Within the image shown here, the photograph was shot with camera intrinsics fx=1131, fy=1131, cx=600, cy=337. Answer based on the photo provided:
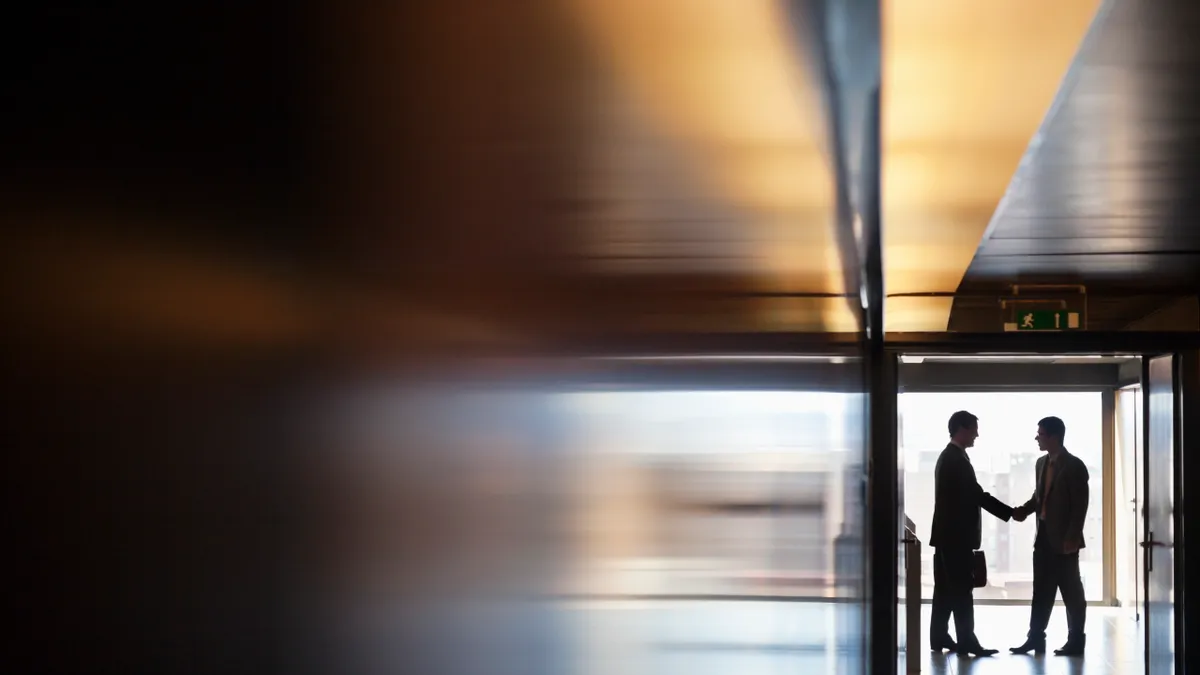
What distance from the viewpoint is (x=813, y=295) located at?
1160 mm

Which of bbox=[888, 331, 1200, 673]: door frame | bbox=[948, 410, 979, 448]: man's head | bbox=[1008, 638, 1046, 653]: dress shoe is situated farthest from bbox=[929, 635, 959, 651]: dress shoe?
bbox=[888, 331, 1200, 673]: door frame

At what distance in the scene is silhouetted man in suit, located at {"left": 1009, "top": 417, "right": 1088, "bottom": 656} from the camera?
6.41 meters

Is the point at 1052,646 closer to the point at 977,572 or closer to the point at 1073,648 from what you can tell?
the point at 1073,648

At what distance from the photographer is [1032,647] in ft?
23.1

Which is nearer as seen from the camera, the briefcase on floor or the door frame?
the door frame

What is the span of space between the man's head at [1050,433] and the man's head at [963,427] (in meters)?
0.50

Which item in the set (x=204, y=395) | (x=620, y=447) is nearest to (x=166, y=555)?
(x=204, y=395)

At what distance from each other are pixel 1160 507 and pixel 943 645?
8.26 ft

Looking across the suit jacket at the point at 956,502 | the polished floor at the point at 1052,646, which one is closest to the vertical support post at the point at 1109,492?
the polished floor at the point at 1052,646

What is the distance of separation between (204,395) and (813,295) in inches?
43.3

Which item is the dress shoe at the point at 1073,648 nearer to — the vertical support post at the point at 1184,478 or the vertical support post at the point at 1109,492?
the vertical support post at the point at 1109,492

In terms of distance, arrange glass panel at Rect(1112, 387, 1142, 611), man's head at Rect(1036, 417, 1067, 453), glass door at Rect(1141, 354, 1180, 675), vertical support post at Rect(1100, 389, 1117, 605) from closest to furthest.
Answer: glass door at Rect(1141, 354, 1180, 675)
man's head at Rect(1036, 417, 1067, 453)
glass panel at Rect(1112, 387, 1142, 611)
vertical support post at Rect(1100, 389, 1117, 605)

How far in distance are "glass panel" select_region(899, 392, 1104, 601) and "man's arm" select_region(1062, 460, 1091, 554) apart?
87.5 inches

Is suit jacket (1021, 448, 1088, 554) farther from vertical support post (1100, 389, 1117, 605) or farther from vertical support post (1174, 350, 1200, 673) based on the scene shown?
vertical support post (1100, 389, 1117, 605)
